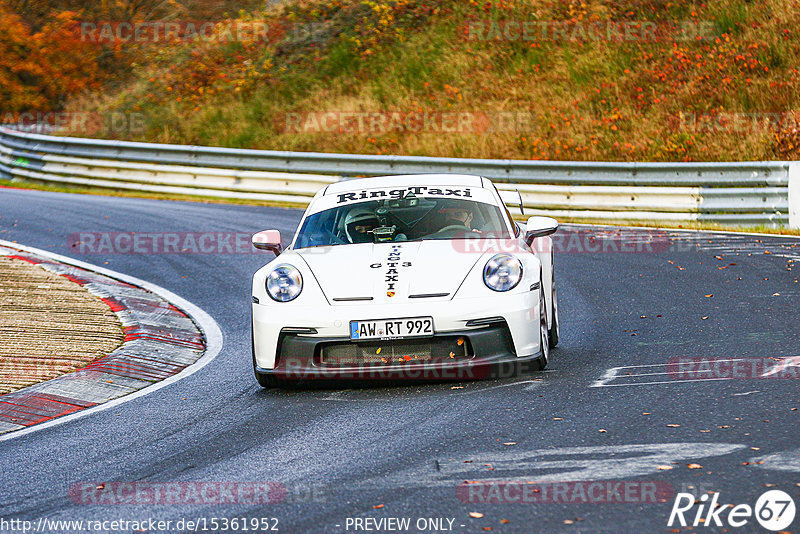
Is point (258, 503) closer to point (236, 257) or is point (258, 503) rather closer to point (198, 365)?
point (198, 365)

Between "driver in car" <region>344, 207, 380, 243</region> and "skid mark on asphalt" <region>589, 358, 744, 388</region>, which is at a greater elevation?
"driver in car" <region>344, 207, 380, 243</region>

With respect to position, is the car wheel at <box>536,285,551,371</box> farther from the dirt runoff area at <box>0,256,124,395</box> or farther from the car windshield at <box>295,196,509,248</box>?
the dirt runoff area at <box>0,256,124,395</box>

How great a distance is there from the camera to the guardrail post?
577 inches

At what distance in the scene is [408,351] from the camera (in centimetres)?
680

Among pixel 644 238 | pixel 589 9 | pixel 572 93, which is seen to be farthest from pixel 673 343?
pixel 589 9

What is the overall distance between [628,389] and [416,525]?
2654 mm

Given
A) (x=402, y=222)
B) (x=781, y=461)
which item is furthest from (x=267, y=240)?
(x=781, y=461)

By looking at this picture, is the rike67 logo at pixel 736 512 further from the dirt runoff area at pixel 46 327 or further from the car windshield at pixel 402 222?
the dirt runoff area at pixel 46 327

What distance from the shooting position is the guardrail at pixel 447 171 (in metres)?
15.5

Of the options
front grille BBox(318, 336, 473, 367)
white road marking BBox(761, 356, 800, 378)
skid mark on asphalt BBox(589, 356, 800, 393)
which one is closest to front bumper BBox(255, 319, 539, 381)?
front grille BBox(318, 336, 473, 367)

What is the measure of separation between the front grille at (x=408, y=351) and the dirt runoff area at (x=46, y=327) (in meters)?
2.56

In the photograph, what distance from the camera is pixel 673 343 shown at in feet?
26.4

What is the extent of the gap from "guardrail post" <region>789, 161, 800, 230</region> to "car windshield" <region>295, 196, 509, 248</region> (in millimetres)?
8027

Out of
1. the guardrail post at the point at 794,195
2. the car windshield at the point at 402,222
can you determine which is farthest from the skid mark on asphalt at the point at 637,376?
the guardrail post at the point at 794,195
